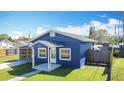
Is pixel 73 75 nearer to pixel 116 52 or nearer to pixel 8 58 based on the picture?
pixel 116 52

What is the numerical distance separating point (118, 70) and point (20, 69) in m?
2.89

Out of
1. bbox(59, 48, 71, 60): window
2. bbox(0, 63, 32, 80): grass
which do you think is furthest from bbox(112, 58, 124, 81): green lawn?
bbox(0, 63, 32, 80): grass

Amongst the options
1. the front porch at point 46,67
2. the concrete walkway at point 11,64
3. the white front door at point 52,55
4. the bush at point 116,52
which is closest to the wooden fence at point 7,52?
the concrete walkway at point 11,64

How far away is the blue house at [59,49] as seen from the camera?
18.8 feet

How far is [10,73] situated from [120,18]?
11.6 ft

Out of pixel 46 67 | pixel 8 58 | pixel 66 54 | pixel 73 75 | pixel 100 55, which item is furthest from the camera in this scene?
pixel 100 55

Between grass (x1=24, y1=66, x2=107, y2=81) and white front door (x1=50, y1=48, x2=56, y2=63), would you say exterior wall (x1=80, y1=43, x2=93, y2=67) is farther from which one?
white front door (x1=50, y1=48, x2=56, y2=63)

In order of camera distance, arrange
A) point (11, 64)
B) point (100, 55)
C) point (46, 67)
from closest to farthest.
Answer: point (46, 67), point (11, 64), point (100, 55)

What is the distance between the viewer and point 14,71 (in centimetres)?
554

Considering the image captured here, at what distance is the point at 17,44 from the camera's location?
5.68 metres

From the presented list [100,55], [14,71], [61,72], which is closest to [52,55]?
[61,72]

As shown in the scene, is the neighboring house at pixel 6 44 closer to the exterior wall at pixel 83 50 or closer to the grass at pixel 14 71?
the grass at pixel 14 71
